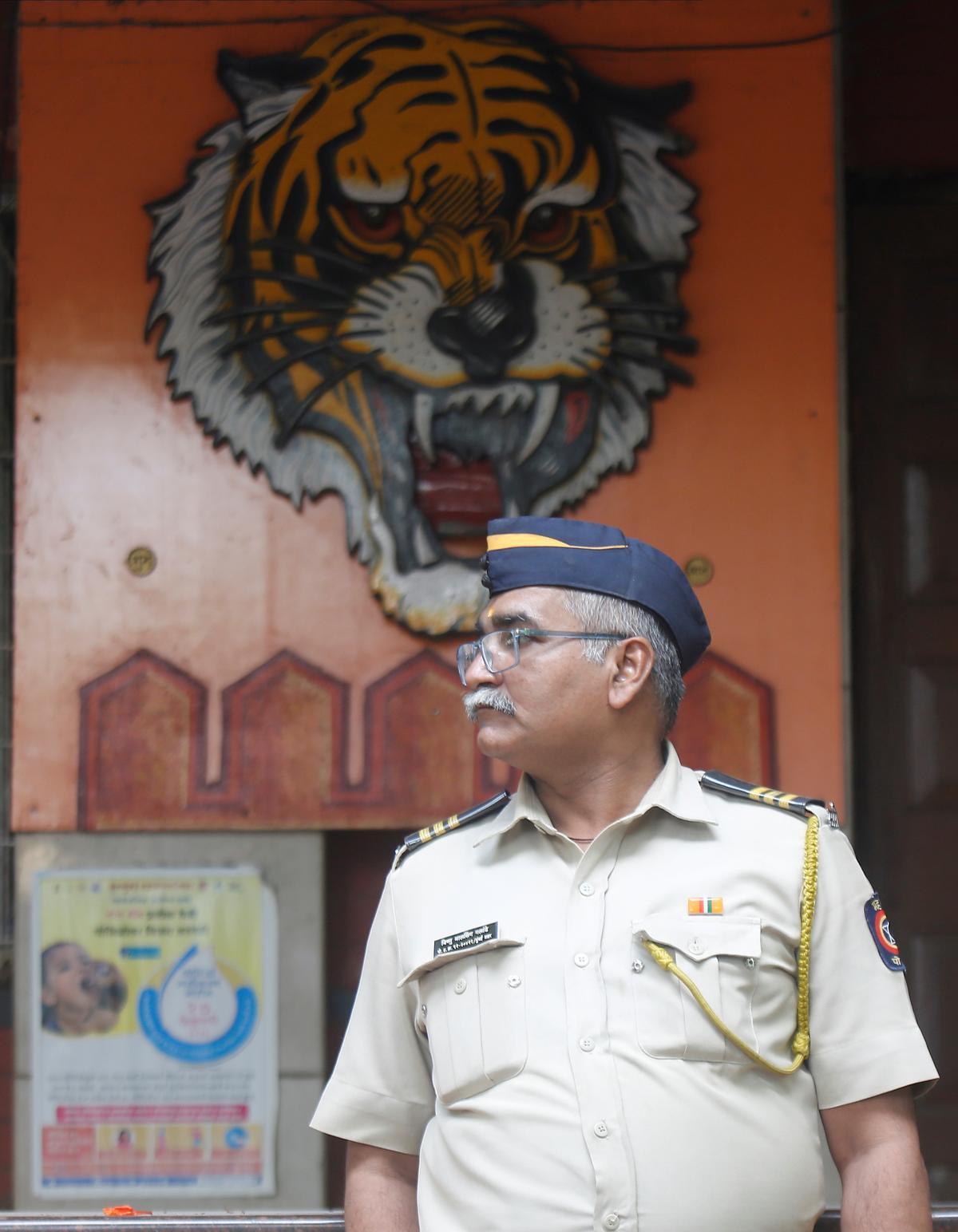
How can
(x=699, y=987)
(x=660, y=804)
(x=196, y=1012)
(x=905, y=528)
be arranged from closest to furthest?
(x=699, y=987) → (x=660, y=804) → (x=196, y=1012) → (x=905, y=528)

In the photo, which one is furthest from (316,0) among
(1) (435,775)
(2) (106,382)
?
(1) (435,775)

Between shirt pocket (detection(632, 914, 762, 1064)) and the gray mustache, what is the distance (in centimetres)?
33

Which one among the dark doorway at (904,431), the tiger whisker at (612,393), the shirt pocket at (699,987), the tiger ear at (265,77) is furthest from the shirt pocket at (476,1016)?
the tiger ear at (265,77)

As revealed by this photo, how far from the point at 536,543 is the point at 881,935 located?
0.66 m

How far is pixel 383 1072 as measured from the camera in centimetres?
182

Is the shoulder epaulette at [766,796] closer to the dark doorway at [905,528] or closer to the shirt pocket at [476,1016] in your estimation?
the shirt pocket at [476,1016]

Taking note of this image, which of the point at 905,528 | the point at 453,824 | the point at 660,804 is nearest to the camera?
the point at 660,804

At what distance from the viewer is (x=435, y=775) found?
11.4 ft

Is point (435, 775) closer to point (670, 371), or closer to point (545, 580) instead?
point (670, 371)

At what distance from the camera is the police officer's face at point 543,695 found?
1.81m

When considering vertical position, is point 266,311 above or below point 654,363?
above

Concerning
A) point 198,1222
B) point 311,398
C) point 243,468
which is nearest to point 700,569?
point 311,398

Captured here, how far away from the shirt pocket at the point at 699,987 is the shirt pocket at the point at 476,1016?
15cm

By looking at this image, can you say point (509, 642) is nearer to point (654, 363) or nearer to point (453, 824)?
point (453, 824)
